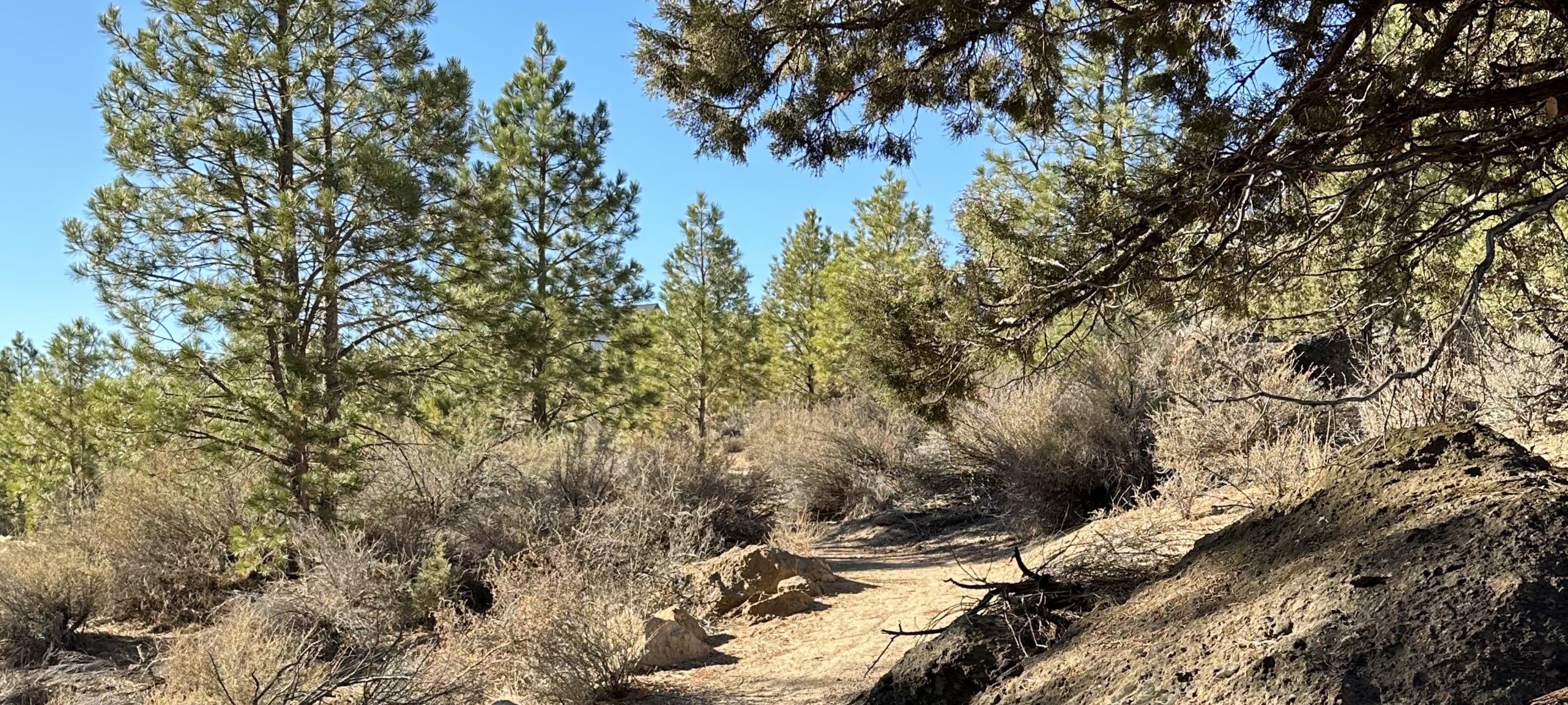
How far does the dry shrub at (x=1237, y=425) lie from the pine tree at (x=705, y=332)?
16.5m

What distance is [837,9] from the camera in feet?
14.5

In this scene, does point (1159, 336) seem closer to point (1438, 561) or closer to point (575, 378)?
point (1438, 561)

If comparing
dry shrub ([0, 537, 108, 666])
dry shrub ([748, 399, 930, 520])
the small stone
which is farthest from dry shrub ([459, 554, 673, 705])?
dry shrub ([748, 399, 930, 520])

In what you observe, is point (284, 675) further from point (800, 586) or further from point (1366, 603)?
point (1366, 603)

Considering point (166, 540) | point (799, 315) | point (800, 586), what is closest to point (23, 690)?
point (166, 540)

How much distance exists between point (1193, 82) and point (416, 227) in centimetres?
718

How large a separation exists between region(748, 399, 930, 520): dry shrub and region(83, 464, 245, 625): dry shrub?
6417 millimetres

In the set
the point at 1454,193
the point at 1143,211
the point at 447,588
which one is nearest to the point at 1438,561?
the point at 1143,211

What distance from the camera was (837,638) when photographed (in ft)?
19.2

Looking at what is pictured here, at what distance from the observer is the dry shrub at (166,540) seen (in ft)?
27.9

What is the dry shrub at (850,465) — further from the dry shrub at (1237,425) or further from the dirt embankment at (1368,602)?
the dirt embankment at (1368,602)

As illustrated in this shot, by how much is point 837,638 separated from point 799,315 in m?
26.5

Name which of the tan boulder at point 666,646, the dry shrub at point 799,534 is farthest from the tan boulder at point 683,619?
the dry shrub at point 799,534

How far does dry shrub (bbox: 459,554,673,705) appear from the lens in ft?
15.6
